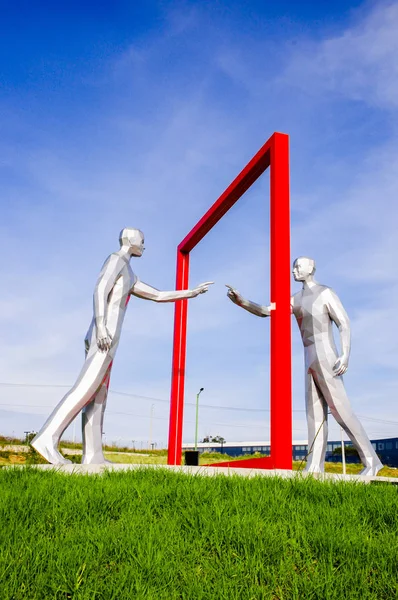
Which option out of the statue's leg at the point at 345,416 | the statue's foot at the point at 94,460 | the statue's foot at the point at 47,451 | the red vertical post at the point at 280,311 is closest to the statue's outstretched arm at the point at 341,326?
the statue's leg at the point at 345,416

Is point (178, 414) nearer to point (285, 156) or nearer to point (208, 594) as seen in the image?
point (285, 156)

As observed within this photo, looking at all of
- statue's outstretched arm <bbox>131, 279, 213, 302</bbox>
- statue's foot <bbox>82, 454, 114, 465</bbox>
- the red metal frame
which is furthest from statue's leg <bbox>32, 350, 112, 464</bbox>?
the red metal frame

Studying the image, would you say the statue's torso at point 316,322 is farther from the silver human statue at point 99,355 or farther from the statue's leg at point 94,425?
the statue's leg at point 94,425

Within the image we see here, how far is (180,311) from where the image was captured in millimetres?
9172

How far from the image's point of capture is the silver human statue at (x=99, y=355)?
6047 millimetres

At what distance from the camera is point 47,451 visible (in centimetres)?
587

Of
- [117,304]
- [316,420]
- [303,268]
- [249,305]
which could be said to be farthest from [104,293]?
[316,420]

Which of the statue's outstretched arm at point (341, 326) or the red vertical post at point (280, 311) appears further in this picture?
the statue's outstretched arm at point (341, 326)

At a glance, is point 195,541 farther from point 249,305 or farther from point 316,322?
point 316,322

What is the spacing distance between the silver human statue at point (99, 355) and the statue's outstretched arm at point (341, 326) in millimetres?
1566

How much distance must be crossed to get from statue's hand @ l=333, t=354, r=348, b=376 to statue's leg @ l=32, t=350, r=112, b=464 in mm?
2622

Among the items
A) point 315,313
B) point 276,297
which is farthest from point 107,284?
point 315,313

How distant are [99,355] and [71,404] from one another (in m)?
0.64

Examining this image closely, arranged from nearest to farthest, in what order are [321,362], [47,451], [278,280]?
[47,451]
[278,280]
[321,362]
